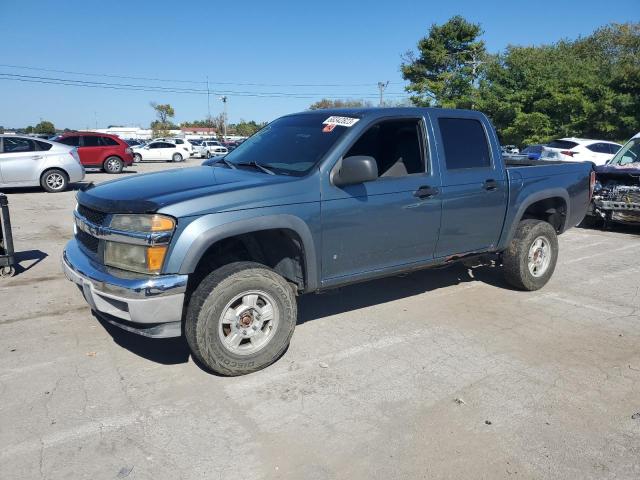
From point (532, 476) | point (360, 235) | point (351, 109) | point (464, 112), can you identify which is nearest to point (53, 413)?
point (360, 235)

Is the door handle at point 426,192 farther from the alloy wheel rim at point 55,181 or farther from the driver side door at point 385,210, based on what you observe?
the alloy wheel rim at point 55,181

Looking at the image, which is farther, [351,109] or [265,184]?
[351,109]

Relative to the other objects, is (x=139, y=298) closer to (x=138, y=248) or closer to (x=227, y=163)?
(x=138, y=248)

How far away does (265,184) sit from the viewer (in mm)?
3814

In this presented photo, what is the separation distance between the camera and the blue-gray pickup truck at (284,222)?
3455 mm

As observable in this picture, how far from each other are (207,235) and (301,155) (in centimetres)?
124

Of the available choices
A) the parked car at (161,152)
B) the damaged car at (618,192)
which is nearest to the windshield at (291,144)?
the damaged car at (618,192)

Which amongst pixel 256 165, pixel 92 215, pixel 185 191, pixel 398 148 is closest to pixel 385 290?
pixel 398 148

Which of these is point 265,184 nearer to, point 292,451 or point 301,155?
point 301,155

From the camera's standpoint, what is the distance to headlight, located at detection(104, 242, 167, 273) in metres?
3.39

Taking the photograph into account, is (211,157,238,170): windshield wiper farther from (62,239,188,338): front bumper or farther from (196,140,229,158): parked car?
(196,140,229,158): parked car

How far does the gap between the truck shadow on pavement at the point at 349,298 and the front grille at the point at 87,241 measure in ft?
2.89

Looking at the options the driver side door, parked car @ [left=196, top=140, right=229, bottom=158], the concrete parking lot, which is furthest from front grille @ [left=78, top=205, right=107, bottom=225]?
parked car @ [left=196, top=140, right=229, bottom=158]

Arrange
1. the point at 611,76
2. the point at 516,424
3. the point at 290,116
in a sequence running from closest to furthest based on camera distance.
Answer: the point at 516,424 → the point at 290,116 → the point at 611,76
